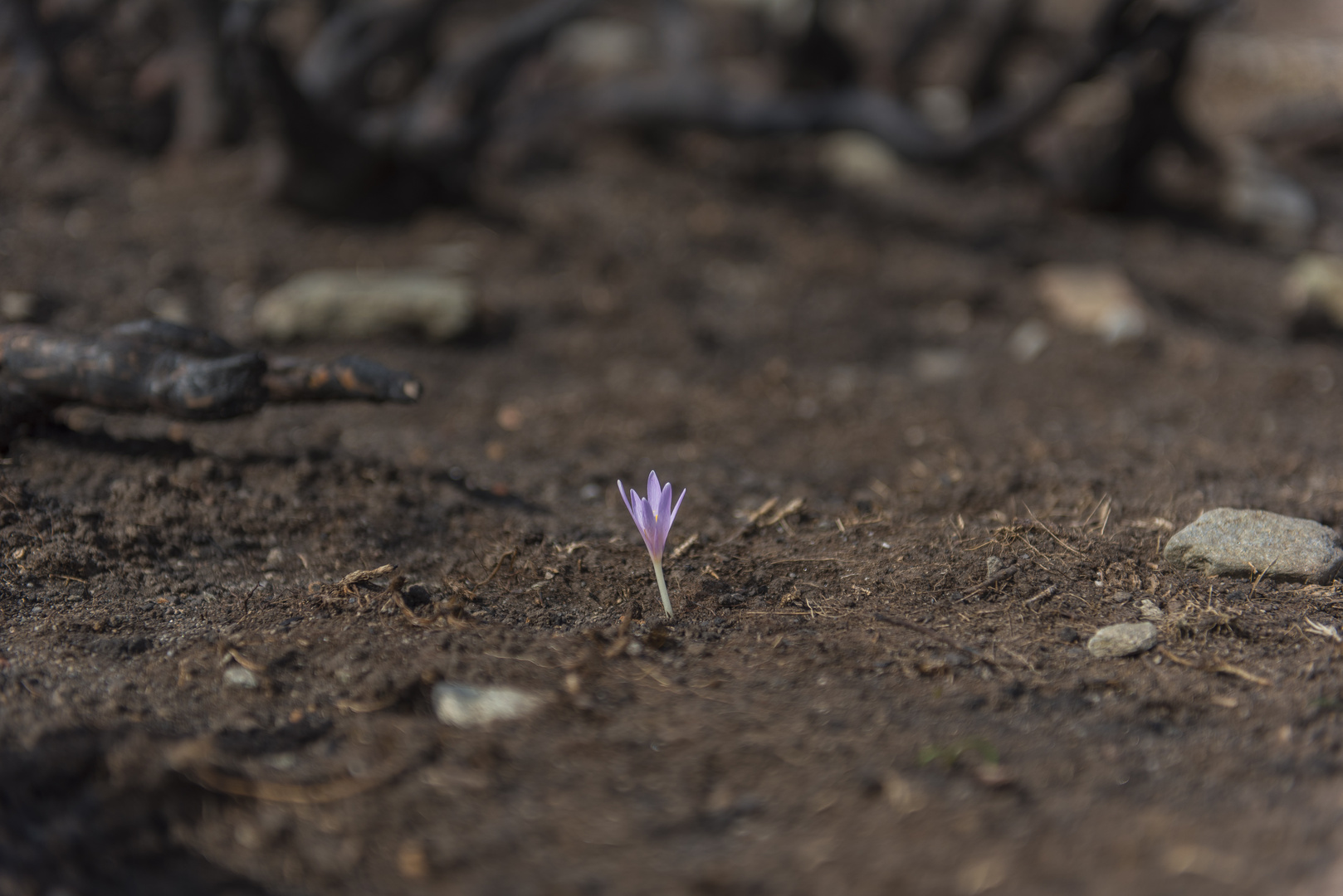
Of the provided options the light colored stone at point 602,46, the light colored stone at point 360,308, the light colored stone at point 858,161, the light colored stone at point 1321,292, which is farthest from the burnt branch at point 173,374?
the light colored stone at point 602,46

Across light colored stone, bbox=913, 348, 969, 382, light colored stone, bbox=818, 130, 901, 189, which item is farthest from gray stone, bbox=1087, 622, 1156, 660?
light colored stone, bbox=818, 130, 901, 189

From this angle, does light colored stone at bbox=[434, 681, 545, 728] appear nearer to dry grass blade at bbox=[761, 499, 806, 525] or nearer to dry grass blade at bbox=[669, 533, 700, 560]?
dry grass blade at bbox=[669, 533, 700, 560]

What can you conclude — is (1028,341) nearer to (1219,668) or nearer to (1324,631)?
(1324,631)

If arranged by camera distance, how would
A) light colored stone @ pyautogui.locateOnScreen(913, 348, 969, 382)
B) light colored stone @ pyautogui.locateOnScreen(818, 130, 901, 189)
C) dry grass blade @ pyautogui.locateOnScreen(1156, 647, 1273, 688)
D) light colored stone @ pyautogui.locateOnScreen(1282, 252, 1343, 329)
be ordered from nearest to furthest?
dry grass blade @ pyautogui.locateOnScreen(1156, 647, 1273, 688) < light colored stone @ pyautogui.locateOnScreen(913, 348, 969, 382) < light colored stone @ pyautogui.locateOnScreen(1282, 252, 1343, 329) < light colored stone @ pyautogui.locateOnScreen(818, 130, 901, 189)

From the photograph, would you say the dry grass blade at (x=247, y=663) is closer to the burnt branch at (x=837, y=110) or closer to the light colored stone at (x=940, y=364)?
the light colored stone at (x=940, y=364)

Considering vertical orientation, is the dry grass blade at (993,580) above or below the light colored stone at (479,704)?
below

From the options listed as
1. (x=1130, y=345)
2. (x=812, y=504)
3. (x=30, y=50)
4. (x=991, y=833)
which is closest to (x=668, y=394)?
(x=812, y=504)
